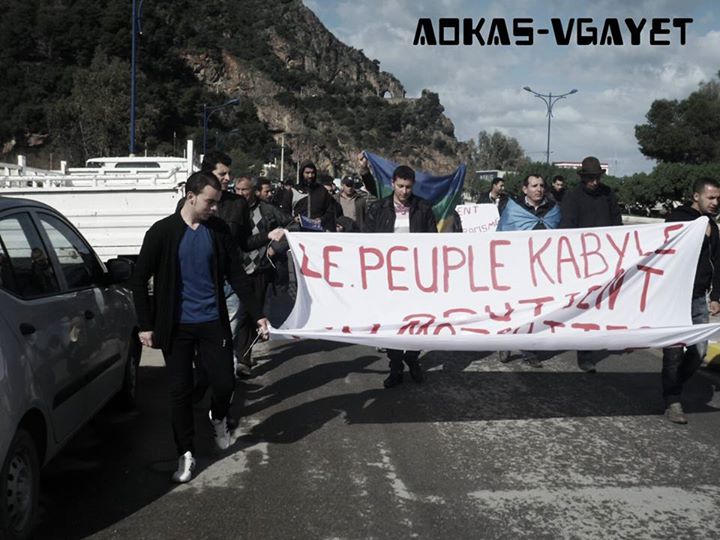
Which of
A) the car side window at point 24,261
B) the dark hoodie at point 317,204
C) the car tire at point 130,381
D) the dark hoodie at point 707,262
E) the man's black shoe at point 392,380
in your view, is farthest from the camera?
the dark hoodie at point 317,204

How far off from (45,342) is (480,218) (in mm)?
11285

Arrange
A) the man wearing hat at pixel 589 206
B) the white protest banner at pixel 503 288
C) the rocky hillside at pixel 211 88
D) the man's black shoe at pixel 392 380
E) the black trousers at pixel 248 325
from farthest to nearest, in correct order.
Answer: the rocky hillside at pixel 211 88 < the man wearing hat at pixel 589 206 < the black trousers at pixel 248 325 < the man's black shoe at pixel 392 380 < the white protest banner at pixel 503 288

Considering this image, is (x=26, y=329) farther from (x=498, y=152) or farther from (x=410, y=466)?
(x=498, y=152)

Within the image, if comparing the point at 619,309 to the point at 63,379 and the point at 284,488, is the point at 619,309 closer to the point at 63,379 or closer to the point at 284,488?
the point at 284,488

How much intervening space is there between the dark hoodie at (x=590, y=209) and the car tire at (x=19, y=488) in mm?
5416

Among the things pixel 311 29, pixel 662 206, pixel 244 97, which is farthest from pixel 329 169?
pixel 662 206

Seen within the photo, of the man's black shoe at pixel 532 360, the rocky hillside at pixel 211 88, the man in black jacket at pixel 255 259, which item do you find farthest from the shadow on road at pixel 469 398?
the rocky hillside at pixel 211 88

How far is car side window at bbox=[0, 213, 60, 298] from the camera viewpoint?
3770 mm

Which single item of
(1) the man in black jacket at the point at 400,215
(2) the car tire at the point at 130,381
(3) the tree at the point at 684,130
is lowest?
(2) the car tire at the point at 130,381

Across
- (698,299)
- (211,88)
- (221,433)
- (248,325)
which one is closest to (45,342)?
(221,433)

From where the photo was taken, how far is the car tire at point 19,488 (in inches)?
130

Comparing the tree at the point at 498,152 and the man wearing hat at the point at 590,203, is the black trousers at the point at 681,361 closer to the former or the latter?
the man wearing hat at the point at 590,203

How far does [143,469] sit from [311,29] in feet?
569

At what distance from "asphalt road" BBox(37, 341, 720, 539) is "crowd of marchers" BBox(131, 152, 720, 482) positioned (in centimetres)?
30
